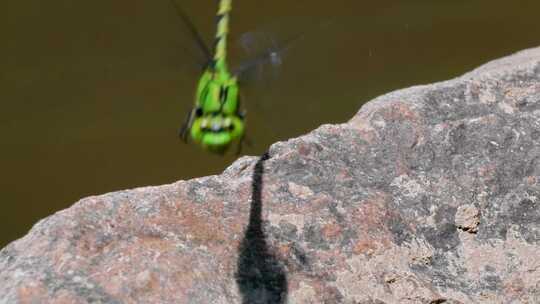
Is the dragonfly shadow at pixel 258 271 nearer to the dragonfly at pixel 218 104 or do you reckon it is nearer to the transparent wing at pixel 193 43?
the dragonfly at pixel 218 104

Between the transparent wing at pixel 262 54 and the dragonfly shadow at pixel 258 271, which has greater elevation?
the transparent wing at pixel 262 54

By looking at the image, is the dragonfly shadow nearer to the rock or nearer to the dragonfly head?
the dragonfly head

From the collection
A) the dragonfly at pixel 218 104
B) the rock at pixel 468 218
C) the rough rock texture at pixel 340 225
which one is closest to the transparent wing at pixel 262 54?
the dragonfly at pixel 218 104

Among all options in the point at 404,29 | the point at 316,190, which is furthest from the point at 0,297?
the point at 404,29

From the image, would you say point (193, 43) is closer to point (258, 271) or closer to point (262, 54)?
point (262, 54)

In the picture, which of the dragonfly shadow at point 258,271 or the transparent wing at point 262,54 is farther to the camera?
the transparent wing at point 262,54

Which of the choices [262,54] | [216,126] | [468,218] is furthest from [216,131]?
[468,218]
